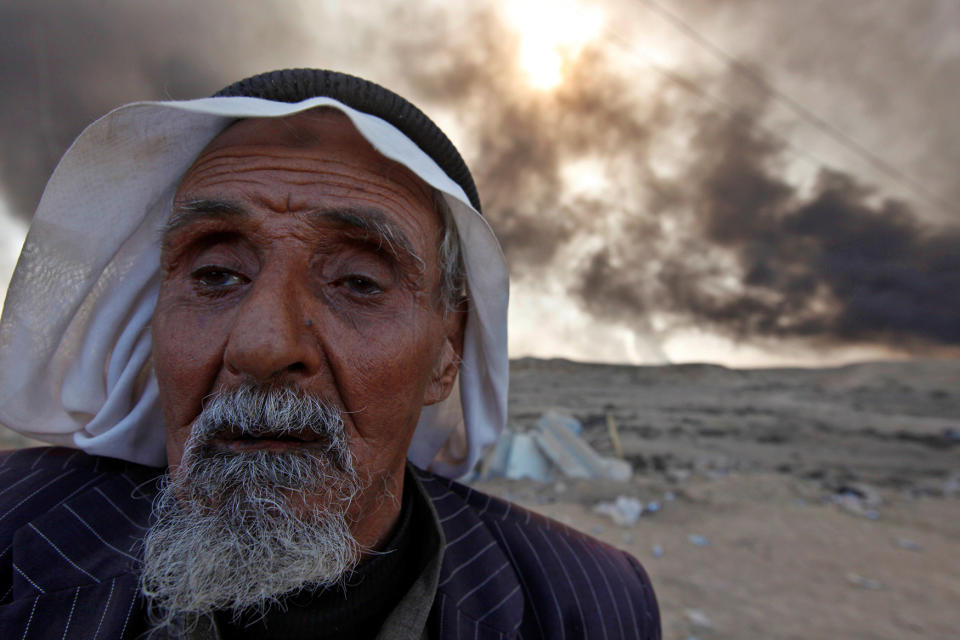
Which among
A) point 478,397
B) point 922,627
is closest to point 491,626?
point 478,397

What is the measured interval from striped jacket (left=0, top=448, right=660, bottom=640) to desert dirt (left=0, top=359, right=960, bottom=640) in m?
2.50

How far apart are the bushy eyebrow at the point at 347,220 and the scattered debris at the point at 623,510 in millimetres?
5356

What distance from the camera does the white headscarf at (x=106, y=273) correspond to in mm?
1665

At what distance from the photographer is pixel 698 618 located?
4.00m

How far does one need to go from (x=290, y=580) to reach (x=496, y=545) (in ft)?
2.68

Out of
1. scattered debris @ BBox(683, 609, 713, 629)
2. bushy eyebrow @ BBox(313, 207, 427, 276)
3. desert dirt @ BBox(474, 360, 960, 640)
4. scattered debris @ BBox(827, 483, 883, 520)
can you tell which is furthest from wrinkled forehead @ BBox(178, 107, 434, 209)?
scattered debris @ BBox(827, 483, 883, 520)

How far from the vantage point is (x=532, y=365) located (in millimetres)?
31422

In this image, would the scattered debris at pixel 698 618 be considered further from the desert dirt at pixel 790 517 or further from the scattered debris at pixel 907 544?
the scattered debris at pixel 907 544

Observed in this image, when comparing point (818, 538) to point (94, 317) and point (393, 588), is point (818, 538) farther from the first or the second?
point (94, 317)

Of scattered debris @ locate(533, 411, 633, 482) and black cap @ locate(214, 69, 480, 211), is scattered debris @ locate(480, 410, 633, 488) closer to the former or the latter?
scattered debris @ locate(533, 411, 633, 482)

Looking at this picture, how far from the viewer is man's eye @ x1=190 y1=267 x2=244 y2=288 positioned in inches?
59.0

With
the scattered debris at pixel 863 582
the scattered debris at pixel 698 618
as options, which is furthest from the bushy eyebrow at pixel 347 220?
the scattered debris at pixel 863 582

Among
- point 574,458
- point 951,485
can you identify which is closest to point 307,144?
point 574,458

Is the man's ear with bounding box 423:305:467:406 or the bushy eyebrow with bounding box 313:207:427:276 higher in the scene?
the bushy eyebrow with bounding box 313:207:427:276
